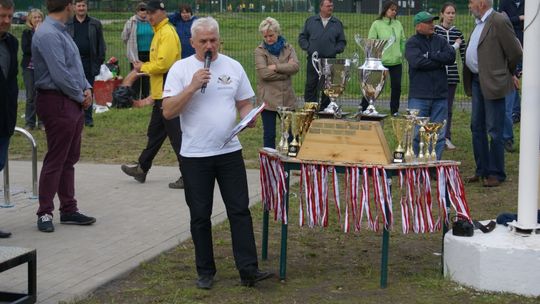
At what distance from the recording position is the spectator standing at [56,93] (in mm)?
8031

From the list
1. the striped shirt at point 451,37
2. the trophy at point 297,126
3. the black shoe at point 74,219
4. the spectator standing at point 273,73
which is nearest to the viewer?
the trophy at point 297,126

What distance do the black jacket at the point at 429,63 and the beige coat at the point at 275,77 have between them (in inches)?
52.4

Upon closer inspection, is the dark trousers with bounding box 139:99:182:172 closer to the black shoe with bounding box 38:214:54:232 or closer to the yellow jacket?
the yellow jacket

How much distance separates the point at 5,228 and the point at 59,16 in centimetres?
198

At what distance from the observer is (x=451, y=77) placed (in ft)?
40.6

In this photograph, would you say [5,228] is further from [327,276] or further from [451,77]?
[451,77]

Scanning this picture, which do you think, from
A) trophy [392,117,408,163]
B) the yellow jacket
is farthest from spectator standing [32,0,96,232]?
trophy [392,117,408,163]

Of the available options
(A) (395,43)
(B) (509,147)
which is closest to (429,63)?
(B) (509,147)

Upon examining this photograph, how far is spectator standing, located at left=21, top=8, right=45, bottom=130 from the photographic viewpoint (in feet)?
48.4

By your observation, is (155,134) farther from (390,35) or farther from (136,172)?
(390,35)

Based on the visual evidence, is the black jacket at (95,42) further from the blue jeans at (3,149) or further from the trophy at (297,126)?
the trophy at (297,126)

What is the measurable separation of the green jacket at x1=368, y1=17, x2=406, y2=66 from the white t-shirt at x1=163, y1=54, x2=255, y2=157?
8826 millimetres

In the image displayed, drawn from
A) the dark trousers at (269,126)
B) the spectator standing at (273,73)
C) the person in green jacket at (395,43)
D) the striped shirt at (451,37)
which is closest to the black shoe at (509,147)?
the striped shirt at (451,37)

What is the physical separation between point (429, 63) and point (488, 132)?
1.00 metres
